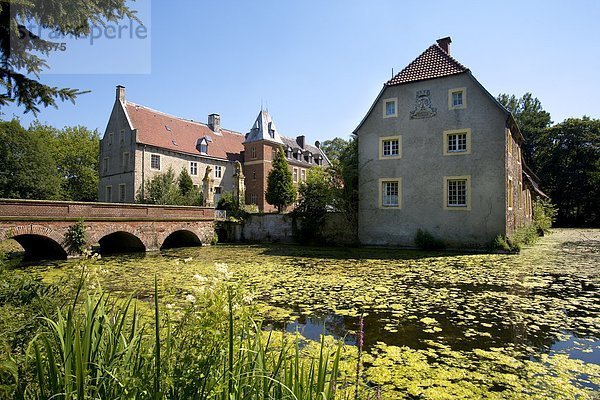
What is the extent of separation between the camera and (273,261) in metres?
13.9

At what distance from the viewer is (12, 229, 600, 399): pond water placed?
3.93 meters

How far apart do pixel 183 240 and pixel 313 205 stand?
30.2 feet

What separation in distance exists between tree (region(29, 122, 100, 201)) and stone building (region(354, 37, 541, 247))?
1636 inches

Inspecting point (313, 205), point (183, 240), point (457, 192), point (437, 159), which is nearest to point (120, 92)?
point (183, 240)

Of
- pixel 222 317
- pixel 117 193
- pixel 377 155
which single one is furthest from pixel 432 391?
pixel 117 193

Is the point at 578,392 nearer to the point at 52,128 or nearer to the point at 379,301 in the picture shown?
the point at 379,301

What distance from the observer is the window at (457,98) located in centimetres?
1738

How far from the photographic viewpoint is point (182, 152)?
36031mm

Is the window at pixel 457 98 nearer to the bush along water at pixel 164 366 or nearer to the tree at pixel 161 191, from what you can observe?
the bush along water at pixel 164 366

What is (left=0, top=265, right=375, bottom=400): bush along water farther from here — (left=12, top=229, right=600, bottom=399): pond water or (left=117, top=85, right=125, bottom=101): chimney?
(left=117, top=85, right=125, bottom=101): chimney

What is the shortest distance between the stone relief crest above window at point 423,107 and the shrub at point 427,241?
628cm

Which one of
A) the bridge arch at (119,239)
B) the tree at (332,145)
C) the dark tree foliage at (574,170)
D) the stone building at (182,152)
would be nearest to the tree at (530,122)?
the dark tree foliage at (574,170)

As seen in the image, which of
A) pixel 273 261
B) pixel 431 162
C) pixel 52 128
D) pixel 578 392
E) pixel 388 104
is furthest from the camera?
pixel 52 128

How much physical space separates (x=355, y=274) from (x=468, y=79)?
12.7 meters
